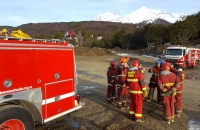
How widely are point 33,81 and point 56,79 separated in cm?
Result: 70

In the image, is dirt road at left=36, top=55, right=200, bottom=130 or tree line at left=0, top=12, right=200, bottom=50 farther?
tree line at left=0, top=12, right=200, bottom=50

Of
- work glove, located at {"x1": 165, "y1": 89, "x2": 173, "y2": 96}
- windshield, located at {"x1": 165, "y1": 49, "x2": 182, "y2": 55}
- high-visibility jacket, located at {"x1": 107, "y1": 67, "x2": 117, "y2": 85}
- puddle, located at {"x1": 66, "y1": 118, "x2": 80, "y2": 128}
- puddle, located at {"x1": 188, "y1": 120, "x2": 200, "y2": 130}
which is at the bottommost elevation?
puddle, located at {"x1": 188, "y1": 120, "x2": 200, "y2": 130}

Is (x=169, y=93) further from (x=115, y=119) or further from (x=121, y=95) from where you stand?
(x=121, y=95)

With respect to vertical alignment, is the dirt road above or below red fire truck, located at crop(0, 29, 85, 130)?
below

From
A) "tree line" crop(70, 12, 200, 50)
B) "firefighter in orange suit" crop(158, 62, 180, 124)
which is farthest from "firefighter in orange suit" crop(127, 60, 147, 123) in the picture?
"tree line" crop(70, 12, 200, 50)

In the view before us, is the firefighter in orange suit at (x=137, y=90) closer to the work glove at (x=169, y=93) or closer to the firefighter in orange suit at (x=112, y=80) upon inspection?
the work glove at (x=169, y=93)

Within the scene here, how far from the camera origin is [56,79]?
5.01m

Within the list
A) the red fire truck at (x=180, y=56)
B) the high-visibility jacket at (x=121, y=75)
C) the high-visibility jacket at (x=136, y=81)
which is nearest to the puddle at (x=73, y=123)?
the high-visibility jacket at (x=136, y=81)

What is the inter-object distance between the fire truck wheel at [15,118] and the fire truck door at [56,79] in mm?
447

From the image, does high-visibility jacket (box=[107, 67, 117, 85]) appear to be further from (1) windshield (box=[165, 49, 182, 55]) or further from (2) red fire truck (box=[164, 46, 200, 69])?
(1) windshield (box=[165, 49, 182, 55])

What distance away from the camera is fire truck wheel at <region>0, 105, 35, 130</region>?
12.8 ft

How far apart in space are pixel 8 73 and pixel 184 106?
241 inches

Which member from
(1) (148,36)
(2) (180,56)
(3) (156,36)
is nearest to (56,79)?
(2) (180,56)

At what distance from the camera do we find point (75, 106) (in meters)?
5.67
